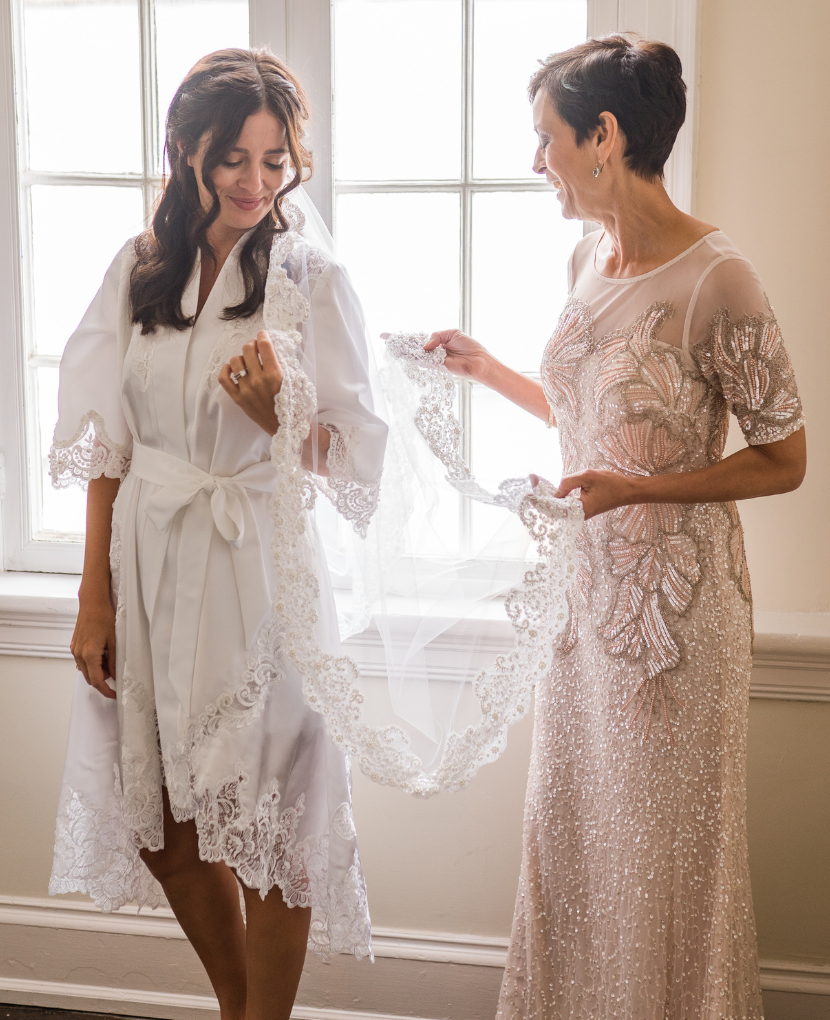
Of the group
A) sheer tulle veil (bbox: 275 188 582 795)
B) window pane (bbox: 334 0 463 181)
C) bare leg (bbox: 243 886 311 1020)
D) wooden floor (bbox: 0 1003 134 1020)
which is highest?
window pane (bbox: 334 0 463 181)

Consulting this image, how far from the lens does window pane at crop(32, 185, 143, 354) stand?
2092 millimetres

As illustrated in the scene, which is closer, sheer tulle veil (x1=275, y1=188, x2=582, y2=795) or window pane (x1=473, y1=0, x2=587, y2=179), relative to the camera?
sheer tulle veil (x1=275, y1=188, x2=582, y2=795)

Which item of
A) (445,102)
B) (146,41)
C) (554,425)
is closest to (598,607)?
(554,425)

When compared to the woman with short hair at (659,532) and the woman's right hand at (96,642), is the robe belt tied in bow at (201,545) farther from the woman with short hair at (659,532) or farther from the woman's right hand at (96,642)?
the woman with short hair at (659,532)

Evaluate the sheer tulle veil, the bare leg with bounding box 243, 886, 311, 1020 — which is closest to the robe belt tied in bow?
the sheer tulle veil

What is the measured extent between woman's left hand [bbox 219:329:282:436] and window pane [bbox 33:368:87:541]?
1086mm

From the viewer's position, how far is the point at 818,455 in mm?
1767

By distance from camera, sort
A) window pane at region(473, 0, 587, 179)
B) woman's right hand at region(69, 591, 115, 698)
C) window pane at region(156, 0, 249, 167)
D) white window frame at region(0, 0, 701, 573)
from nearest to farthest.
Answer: woman's right hand at region(69, 591, 115, 698)
white window frame at region(0, 0, 701, 573)
window pane at region(473, 0, 587, 179)
window pane at region(156, 0, 249, 167)

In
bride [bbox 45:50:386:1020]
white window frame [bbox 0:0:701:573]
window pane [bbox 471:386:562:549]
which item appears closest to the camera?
bride [bbox 45:50:386:1020]

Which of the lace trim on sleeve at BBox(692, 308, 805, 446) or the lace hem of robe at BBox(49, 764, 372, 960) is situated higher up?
the lace trim on sleeve at BBox(692, 308, 805, 446)

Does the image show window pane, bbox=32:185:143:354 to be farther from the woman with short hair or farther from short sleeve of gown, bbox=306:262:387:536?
the woman with short hair

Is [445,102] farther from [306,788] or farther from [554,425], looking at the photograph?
[306,788]

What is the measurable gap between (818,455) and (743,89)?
73 centimetres

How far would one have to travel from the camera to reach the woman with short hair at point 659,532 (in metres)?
1.30
